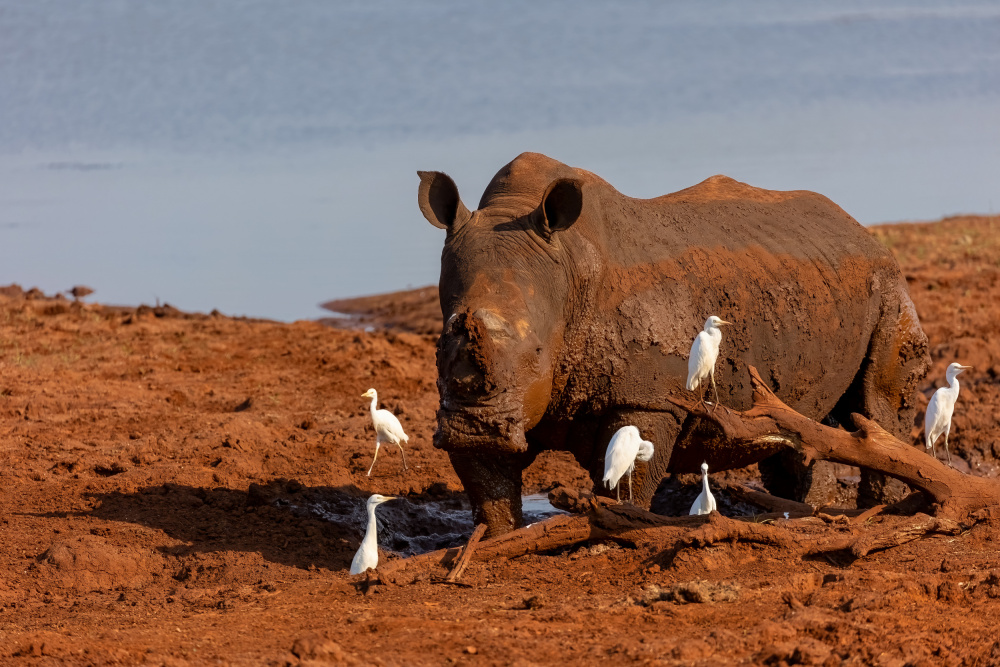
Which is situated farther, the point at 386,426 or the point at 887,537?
the point at 386,426

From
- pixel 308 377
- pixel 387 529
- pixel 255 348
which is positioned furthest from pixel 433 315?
pixel 387 529

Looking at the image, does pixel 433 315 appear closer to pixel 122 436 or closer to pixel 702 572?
pixel 122 436

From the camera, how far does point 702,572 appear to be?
5855 mm

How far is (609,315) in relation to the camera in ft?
22.5

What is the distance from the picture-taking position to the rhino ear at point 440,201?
6.88m

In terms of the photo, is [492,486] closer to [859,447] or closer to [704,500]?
[704,500]

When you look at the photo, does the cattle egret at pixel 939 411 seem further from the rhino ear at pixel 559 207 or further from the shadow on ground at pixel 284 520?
the shadow on ground at pixel 284 520

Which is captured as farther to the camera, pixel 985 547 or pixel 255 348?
pixel 255 348

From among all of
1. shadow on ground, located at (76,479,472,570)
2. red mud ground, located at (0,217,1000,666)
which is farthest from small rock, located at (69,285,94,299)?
shadow on ground, located at (76,479,472,570)

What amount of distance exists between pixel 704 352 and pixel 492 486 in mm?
1508

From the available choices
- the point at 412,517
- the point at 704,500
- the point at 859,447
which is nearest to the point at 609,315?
the point at 704,500

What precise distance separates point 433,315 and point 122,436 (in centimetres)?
1034

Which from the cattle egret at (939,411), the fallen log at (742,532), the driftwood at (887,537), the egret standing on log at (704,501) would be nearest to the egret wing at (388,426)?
the egret standing on log at (704,501)

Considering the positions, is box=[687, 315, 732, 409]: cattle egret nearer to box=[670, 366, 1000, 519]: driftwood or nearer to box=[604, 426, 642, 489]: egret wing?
box=[670, 366, 1000, 519]: driftwood
